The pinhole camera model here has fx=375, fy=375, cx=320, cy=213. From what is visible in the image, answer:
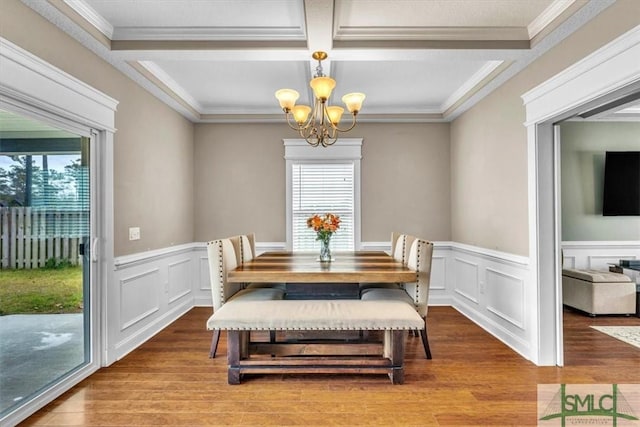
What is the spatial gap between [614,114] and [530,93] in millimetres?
2877

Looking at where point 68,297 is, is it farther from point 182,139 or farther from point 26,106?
point 182,139

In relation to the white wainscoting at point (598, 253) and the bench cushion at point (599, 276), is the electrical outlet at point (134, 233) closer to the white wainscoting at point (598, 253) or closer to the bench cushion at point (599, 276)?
the bench cushion at point (599, 276)

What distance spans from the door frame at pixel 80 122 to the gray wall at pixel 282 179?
2.04 meters

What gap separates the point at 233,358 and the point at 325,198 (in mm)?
2808

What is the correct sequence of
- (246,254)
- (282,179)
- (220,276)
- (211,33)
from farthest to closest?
(282,179), (246,254), (220,276), (211,33)

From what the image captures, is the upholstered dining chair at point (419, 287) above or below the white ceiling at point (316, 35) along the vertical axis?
below

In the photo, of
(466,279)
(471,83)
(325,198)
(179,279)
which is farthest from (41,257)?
(466,279)

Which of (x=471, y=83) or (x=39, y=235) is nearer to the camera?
(x=39, y=235)

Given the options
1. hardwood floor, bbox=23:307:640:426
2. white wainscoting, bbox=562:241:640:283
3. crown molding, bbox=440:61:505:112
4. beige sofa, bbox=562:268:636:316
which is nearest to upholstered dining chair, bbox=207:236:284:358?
hardwood floor, bbox=23:307:640:426

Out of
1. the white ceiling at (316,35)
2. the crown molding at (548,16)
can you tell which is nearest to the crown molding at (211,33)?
the white ceiling at (316,35)

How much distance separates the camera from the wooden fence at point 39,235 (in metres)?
2.22

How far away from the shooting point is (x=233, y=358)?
8.80ft

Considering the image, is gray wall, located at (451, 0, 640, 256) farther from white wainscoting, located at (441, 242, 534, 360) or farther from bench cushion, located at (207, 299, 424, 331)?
bench cushion, located at (207, 299, 424, 331)

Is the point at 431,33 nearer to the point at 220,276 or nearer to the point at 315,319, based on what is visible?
the point at 315,319
